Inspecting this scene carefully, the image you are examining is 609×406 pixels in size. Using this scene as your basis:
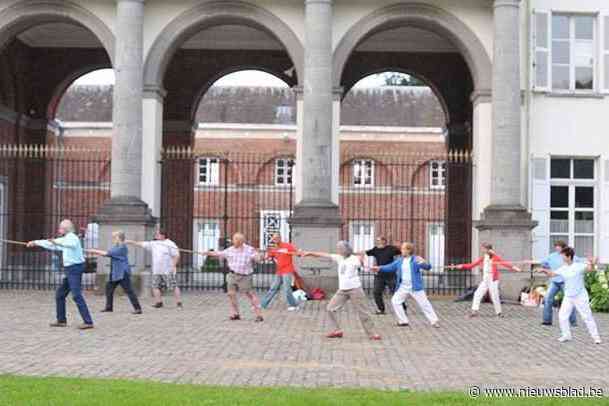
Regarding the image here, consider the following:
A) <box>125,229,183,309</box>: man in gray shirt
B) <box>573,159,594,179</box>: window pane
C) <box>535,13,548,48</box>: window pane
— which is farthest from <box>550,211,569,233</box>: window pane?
<box>125,229,183,309</box>: man in gray shirt

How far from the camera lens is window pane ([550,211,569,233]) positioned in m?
24.1

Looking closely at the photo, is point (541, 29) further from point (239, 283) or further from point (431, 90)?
point (239, 283)

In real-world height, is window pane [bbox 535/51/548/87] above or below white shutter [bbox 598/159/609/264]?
above

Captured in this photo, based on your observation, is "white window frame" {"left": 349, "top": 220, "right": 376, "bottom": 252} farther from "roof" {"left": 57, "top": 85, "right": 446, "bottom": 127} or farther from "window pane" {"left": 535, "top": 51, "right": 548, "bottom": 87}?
"window pane" {"left": 535, "top": 51, "right": 548, "bottom": 87}

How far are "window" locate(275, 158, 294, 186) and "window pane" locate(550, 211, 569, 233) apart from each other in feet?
77.6

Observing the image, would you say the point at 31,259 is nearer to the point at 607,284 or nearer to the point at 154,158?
the point at 154,158

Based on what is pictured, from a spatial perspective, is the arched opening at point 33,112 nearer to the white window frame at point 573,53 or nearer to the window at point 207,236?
the window at point 207,236

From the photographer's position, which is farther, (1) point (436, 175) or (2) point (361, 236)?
(1) point (436, 175)

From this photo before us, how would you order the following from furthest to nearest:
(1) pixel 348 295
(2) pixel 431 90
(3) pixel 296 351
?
(2) pixel 431 90 → (1) pixel 348 295 → (3) pixel 296 351

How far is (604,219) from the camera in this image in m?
24.0

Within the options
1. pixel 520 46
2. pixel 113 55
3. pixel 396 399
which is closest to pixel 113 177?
pixel 113 55

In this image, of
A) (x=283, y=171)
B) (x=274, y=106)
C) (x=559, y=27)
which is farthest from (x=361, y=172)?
(x=559, y=27)

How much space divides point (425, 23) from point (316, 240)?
5.77 meters

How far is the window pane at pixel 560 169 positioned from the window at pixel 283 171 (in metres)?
23.4
